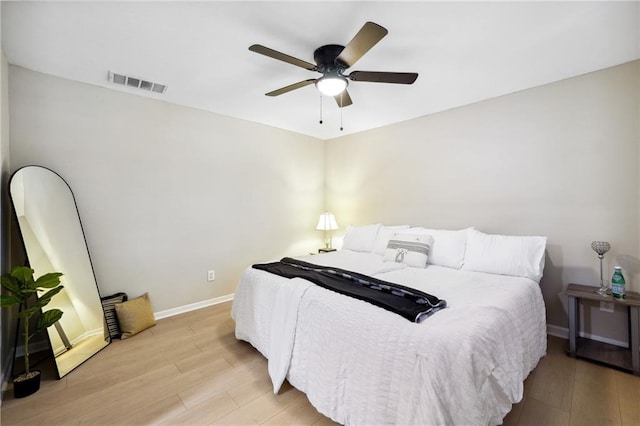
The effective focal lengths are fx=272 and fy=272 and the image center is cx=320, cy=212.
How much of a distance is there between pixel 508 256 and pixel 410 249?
33.3 inches

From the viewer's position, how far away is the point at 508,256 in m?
2.41

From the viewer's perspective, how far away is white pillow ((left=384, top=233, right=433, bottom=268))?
9.04ft

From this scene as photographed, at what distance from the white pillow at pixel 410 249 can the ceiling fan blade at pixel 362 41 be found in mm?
1856

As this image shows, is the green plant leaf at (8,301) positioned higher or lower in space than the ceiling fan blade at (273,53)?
lower

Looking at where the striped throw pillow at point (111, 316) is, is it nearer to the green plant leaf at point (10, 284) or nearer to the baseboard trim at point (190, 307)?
the baseboard trim at point (190, 307)

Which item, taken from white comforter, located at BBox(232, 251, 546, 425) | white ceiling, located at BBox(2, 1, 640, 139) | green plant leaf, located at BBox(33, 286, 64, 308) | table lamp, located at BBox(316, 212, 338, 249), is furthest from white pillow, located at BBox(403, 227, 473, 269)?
green plant leaf, located at BBox(33, 286, 64, 308)

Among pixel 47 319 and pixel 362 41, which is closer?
pixel 362 41

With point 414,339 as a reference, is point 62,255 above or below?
above

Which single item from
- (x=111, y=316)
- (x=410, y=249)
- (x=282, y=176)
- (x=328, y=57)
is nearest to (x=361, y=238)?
(x=410, y=249)

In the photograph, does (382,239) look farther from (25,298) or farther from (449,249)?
(25,298)

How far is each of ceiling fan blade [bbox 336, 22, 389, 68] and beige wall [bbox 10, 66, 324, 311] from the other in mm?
2228

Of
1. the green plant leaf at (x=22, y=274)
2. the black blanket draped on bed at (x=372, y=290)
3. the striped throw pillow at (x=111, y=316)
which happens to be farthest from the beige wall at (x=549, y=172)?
the green plant leaf at (x=22, y=274)

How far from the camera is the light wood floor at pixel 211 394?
1627 mm

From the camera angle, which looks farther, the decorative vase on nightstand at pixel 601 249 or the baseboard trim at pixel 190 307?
the baseboard trim at pixel 190 307
